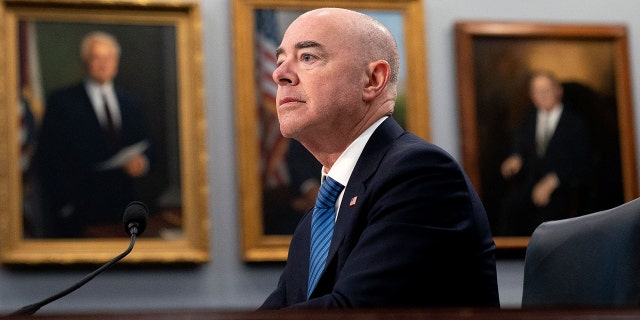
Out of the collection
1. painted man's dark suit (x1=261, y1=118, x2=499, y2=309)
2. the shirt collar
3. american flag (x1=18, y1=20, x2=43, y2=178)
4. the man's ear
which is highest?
american flag (x1=18, y1=20, x2=43, y2=178)

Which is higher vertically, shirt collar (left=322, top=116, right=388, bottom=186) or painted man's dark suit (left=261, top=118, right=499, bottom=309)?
shirt collar (left=322, top=116, right=388, bottom=186)

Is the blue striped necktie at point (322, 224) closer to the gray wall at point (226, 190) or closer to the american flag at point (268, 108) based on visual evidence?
the gray wall at point (226, 190)

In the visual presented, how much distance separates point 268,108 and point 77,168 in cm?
118

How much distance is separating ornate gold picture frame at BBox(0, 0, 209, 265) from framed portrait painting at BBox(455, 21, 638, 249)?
1.70 metres

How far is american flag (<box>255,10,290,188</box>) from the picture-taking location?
6.21 meters

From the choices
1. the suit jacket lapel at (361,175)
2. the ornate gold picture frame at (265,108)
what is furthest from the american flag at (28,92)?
the suit jacket lapel at (361,175)

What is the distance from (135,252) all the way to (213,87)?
110cm

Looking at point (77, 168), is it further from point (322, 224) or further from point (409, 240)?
point (409, 240)

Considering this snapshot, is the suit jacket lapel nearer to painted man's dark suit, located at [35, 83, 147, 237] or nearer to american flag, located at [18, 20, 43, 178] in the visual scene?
painted man's dark suit, located at [35, 83, 147, 237]

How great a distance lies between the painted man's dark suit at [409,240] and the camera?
280 cm

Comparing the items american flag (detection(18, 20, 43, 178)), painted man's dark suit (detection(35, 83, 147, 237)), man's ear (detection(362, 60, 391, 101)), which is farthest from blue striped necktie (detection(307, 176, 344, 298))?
american flag (detection(18, 20, 43, 178))

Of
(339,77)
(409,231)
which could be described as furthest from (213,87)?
(409,231)

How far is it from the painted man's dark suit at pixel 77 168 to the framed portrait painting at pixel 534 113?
7.01ft

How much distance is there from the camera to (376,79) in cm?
371
